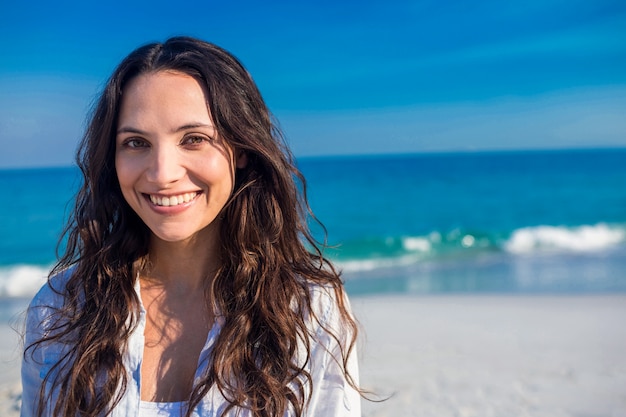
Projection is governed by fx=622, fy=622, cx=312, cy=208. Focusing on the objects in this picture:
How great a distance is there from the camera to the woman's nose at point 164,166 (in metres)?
2.26

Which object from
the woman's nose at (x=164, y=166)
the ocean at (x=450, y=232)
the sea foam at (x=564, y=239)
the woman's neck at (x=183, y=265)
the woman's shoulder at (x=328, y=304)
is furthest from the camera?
the sea foam at (x=564, y=239)

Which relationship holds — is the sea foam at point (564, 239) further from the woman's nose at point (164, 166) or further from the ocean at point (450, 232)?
the woman's nose at point (164, 166)

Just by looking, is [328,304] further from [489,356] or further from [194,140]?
[489,356]

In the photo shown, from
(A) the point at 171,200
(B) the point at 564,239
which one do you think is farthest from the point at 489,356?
(B) the point at 564,239

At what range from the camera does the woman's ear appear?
2.49m

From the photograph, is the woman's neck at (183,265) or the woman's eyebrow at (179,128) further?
the woman's neck at (183,265)

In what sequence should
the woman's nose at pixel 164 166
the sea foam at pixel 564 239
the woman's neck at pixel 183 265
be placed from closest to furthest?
the woman's nose at pixel 164 166 < the woman's neck at pixel 183 265 < the sea foam at pixel 564 239

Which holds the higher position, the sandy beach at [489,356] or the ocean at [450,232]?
the ocean at [450,232]

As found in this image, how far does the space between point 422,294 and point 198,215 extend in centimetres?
789

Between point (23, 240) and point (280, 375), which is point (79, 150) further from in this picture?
point (23, 240)

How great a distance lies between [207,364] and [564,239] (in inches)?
635

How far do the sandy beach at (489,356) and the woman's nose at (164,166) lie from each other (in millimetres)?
3728

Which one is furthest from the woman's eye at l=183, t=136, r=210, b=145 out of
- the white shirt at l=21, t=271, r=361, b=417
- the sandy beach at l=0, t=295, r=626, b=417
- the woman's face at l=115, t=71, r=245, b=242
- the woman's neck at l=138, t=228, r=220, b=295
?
the sandy beach at l=0, t=295, r=626, b=417

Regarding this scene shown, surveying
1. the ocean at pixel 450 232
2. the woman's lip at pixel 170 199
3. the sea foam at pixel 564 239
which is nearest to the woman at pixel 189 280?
the woman's lip at pixel 170 199
